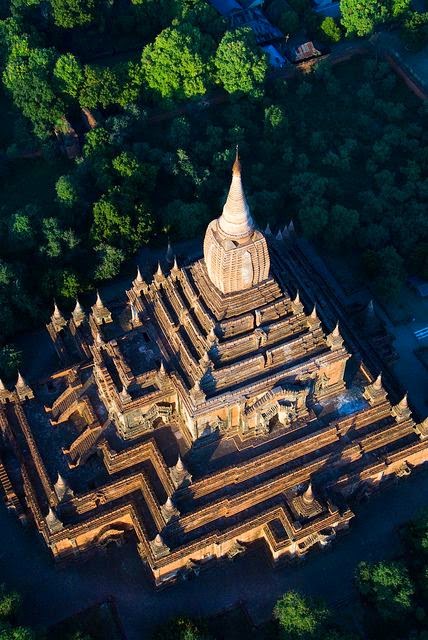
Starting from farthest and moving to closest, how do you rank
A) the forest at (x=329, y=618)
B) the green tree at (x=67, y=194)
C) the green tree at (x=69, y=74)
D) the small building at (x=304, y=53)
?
the small building at (x=304, y=53) < the green tree at (x=69, y=74) < the green tree at (x=67, y=194) < the forest at (x=329, y=618)

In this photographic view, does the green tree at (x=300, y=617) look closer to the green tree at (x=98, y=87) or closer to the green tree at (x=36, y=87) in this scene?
the green tree at (x=98, y=87)

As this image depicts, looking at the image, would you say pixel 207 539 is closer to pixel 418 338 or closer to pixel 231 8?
pixel 418 338

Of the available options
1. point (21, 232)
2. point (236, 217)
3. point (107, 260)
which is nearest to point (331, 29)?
point (107, 260)

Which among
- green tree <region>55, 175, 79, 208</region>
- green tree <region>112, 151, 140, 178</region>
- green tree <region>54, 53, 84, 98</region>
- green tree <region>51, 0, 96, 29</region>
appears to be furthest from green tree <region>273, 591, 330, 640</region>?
green tree <region>51, 0, 96, 29</region>

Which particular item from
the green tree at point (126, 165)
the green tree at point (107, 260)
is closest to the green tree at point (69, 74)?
the green tree at point (126, 165)

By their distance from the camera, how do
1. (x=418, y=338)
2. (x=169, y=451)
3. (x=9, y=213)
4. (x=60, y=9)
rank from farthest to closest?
(x=60, y=9) → (x=9, y=213) → (x=418, y=338) → (x=169, y=451)

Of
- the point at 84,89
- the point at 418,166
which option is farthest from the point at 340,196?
the point at 84,89
